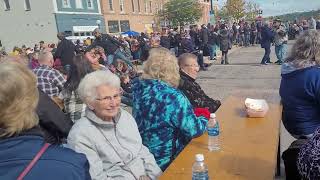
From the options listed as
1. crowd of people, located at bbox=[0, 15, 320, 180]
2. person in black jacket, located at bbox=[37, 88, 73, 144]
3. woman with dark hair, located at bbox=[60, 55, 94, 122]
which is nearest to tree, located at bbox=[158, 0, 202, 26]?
woman with dark hair, located at bbox=[60, 55, 94, 122]

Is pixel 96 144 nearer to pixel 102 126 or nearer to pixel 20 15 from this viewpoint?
pixel 102 126

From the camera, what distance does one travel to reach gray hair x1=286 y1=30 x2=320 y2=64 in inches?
147

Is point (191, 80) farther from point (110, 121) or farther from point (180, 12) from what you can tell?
point (180, 12)

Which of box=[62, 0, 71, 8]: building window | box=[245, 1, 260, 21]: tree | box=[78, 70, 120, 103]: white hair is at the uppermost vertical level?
box=[62, 0, 71, 8]: building window

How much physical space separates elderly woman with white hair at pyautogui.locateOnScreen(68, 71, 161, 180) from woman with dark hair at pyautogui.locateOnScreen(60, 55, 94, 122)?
148cm

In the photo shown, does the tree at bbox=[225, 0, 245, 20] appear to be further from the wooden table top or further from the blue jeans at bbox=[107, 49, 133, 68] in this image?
the wooden table top

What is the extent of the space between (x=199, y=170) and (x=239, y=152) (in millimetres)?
584

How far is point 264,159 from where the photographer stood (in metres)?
2.99

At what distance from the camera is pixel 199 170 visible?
273 centimetres

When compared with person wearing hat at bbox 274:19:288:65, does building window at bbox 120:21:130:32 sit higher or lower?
lower

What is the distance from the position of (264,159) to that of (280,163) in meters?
1.91

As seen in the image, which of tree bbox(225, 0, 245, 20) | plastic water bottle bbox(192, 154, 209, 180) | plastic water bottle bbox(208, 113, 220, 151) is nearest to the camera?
plastic water bottle bbox(192, 154, 209, 180)

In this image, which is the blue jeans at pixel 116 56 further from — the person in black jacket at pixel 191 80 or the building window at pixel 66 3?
the building window at pixel 66 3

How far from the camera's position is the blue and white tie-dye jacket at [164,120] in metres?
3.36
